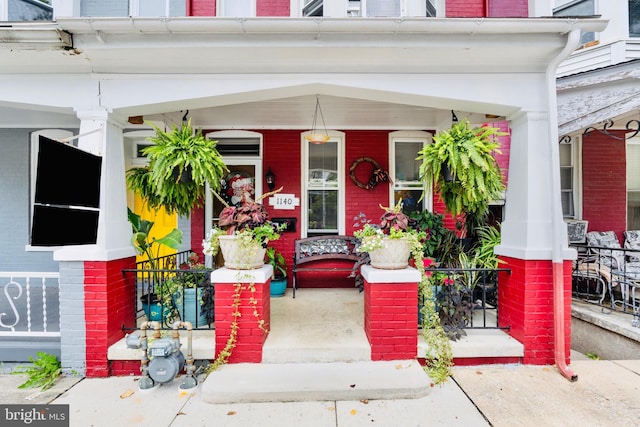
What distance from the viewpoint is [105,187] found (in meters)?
3.28

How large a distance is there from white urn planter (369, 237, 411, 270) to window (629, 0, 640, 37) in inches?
232

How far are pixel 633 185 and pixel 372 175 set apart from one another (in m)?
5.47

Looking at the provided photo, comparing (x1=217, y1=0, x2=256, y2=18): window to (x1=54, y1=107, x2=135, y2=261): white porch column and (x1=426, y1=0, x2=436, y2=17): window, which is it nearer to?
(x1=426, y1=0, x2=436, y2=17): window

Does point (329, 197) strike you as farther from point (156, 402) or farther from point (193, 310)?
point (156, 402)

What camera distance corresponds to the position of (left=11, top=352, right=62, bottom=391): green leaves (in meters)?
3.06

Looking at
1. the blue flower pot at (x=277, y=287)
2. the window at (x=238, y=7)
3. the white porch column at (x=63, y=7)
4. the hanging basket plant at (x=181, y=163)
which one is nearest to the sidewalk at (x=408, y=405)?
the hanging basket plant at (x=181, y=163)

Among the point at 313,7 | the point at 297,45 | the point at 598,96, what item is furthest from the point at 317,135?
the point at 598,96

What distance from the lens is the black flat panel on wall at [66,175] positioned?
2576 millimetres

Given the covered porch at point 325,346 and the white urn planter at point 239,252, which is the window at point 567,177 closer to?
the covered porch at point 325,346

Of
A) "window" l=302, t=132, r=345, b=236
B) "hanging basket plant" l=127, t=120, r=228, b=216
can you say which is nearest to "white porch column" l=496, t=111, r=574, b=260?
"window" l=302, t=132, r=345, b=236

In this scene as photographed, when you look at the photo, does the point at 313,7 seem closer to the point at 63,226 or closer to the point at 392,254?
the point at 392,254

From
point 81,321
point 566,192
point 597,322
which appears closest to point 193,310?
point 81,321

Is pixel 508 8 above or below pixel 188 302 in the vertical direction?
above

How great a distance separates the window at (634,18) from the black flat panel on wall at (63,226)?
8.37m
